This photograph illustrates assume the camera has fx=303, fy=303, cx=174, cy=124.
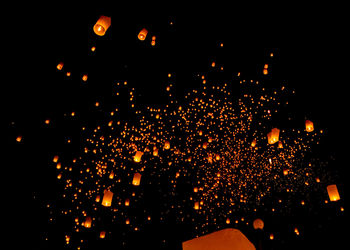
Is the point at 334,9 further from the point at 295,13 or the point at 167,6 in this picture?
the point at 167,6

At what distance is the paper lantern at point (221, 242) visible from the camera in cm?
166

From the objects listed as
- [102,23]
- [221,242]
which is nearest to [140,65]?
[102,23]

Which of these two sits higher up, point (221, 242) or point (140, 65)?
point (140, 65)

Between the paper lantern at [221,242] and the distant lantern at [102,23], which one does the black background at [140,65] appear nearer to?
the distant lantern at [102,23]

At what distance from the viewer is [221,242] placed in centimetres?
167

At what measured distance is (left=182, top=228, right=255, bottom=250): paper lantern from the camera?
1658mm

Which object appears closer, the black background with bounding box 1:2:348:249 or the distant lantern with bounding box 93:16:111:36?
the distant lantern with bounding box 93:16:111:36

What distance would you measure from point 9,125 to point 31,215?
1.43m

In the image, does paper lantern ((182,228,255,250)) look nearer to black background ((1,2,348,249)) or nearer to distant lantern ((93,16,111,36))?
distant lantern ((93,16,111,36))

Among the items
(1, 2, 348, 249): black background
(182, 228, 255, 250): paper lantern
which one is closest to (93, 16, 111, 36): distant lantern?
(182, 228, 255, 250): paper lantern

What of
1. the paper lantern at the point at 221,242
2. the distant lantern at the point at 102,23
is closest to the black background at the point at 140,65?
the distant lantern at the point at 102,23

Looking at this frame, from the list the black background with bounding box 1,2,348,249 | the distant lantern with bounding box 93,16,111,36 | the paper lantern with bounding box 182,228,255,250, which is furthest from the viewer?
the black background with bounding box 1,2,348,249

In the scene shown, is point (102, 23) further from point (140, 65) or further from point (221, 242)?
point (140, 65)

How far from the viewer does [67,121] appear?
509 centimetres
